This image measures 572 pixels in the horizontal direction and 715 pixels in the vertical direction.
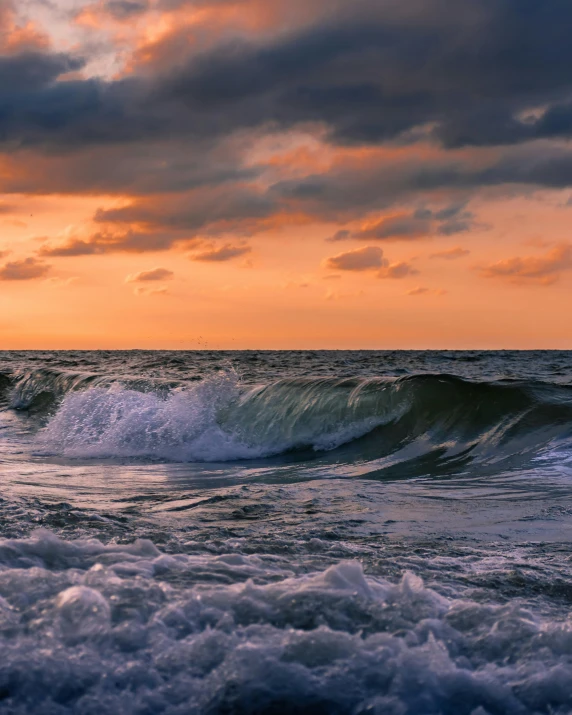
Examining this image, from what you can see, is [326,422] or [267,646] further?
[326,422]

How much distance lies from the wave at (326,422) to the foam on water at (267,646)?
6.02 meters

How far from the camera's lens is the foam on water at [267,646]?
2.65 m

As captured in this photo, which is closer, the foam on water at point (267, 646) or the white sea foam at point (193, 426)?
the foam on water at point (267, 646)

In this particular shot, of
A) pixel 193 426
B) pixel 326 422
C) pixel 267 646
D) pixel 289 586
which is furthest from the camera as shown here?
pixel 326 422

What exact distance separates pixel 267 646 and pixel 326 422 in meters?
9.77

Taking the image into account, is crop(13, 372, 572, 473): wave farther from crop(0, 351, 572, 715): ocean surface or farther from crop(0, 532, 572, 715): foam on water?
crop(0, 532, 572, 715): foam on water

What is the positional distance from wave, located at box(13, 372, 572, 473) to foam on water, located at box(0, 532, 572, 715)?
6.02m

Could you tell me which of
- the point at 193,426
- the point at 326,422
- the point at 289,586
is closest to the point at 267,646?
the point at 289,586

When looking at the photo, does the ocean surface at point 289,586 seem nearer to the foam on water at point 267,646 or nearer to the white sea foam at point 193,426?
the foam on water at point 267,646

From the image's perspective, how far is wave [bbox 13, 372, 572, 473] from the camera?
10.7m

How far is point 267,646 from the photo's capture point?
2934mm

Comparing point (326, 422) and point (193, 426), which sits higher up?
point (326, 422)

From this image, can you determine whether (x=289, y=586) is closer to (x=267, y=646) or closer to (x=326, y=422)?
(x=267, y=646)

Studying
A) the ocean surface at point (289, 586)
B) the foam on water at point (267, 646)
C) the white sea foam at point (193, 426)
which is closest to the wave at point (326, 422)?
the white sea foam at point (193, 426)
